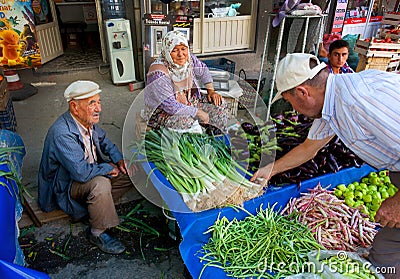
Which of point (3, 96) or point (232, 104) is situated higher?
point (3, 96)

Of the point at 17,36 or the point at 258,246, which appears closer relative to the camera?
the point at 258,246

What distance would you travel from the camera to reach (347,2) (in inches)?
257

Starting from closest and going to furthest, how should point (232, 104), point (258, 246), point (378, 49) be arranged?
point (258, 246) → point (232, 104) → point (378, 49)

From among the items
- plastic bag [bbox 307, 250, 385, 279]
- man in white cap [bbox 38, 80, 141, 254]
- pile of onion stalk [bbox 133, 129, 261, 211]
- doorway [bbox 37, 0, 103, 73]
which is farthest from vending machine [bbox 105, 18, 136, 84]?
plastic bag [bbox 307, 250, 385, 279]

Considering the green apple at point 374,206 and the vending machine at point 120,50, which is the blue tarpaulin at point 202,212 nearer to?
the green apple at point 374,206

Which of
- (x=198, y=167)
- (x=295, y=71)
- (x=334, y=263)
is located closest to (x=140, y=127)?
(x=198, y=167)

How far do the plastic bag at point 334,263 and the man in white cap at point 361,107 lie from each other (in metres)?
0.12

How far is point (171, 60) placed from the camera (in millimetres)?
2766

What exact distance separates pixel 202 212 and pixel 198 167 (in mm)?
317

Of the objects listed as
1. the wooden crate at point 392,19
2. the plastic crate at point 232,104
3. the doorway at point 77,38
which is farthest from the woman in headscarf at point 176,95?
the wooden crate at point 392,19

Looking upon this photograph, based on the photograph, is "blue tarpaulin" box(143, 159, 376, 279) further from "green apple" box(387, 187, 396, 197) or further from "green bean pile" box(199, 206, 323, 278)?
"green apple" box(387, 187, 396, 197)

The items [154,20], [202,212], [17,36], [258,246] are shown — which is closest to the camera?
[258,246]

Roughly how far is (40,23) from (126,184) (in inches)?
180

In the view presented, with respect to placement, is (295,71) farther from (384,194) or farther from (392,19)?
(392,19)
